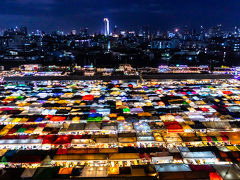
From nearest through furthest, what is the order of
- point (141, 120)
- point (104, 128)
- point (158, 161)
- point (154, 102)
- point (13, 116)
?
point (158, 161) < point (104, 128) < point (141, 120) < point (13, 116) < point (154, 102)

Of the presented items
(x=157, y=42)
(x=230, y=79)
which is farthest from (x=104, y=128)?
(x=157, y=42)

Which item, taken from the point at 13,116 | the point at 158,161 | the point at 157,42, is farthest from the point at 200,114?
the point at 157,42

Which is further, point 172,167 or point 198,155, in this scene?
point 198,155

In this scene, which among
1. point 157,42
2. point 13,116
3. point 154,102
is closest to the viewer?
point 13,116

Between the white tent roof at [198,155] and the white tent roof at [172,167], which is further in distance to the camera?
the white tent roof at [198,155]

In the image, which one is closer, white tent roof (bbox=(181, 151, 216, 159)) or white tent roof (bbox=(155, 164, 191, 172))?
white tent roof (bbox=(155, 164, 191, 172))

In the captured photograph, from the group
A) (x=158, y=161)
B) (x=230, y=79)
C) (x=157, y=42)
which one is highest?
(x=157, y=42)

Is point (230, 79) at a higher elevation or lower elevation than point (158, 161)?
higher

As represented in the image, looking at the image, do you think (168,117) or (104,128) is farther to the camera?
(168,117)

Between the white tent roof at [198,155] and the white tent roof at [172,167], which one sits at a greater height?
the white tent roof at [172,167]

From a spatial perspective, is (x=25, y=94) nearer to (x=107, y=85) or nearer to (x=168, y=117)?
(x=107, y=85)
